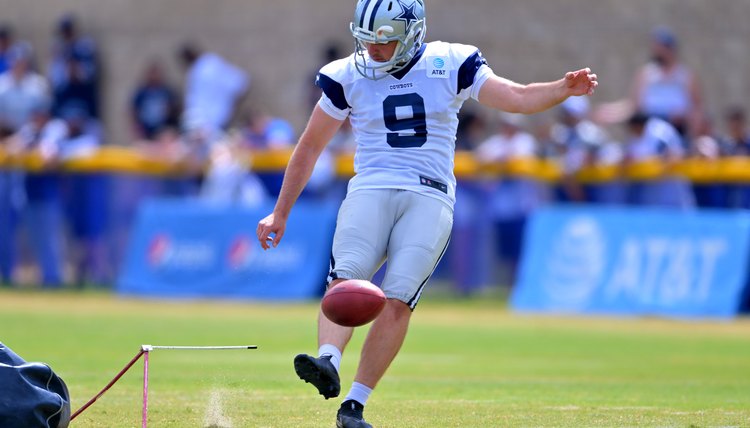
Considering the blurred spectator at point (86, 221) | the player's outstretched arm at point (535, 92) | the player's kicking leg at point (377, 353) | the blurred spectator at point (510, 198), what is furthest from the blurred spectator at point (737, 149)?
the player's kicking leg at point (377, 353)

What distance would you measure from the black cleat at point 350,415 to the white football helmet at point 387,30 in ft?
6.15

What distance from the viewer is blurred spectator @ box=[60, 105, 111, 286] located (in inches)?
877

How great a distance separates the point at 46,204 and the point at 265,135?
3674mm

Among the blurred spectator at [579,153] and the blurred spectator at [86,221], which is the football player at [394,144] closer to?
the blurred spectator at [579,153]

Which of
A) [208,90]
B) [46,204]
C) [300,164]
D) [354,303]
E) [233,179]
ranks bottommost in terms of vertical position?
[46,204]

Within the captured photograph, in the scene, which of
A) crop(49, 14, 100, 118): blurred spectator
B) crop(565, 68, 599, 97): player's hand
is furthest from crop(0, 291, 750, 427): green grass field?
crop(49, 14, 100, 118): blurred spectator

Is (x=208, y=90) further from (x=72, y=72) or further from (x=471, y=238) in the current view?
(x=471, y=238)

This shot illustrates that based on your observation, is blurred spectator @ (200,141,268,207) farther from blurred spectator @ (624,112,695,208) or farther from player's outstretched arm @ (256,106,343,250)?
player's outstretched arm @ (256,106,343,250)

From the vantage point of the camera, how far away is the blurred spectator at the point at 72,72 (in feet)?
83.2

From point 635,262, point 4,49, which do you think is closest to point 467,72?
point 635,262

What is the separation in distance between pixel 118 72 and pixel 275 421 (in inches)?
792

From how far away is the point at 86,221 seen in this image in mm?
22266

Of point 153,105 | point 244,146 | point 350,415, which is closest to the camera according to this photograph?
point 350,415

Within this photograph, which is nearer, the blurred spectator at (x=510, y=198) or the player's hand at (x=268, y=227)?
the player's hand at (x=268, y=227)
